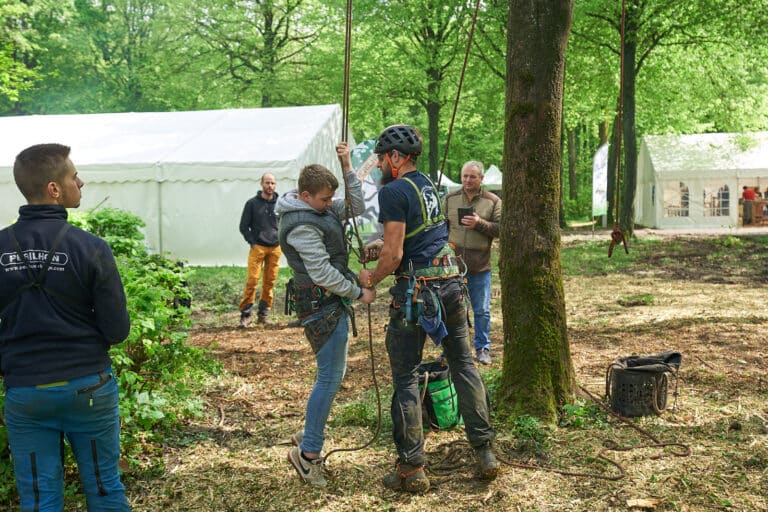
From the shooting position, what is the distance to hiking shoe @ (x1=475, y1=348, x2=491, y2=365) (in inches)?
276

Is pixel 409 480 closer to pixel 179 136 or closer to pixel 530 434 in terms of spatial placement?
pixel 530 434

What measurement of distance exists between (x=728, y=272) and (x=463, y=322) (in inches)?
460

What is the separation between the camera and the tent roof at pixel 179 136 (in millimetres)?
16438

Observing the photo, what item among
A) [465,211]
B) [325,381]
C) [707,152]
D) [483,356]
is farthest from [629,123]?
[325,381]

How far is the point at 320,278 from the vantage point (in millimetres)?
4012

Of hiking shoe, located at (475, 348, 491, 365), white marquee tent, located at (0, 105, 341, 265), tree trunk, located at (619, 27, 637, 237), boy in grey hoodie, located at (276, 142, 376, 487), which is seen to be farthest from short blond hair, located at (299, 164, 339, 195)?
tree trunk, located at (619, 27, 637, 237)

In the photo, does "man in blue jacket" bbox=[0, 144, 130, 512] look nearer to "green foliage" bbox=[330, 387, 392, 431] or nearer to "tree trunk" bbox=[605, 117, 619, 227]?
"green foliage" bbox=[330, 387, 392, 431]

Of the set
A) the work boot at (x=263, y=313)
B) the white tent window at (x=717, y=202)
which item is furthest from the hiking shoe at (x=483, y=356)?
the white tent window at (x=717, y=202)

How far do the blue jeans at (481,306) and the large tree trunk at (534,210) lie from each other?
1927 mm

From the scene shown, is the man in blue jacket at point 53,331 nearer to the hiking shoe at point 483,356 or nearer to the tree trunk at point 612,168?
the hiking shoe at point 483,356

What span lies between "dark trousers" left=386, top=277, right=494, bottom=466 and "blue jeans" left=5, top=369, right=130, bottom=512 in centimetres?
168

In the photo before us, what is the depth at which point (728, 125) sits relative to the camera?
2638 centimetres

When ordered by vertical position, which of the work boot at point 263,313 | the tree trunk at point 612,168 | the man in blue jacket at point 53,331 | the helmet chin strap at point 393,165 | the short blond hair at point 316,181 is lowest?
the work boot at point 263,313

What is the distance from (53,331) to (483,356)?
4951 millimetres
